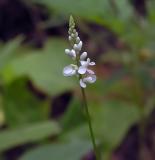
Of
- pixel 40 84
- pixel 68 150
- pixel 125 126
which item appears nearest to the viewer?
pixel 68 150

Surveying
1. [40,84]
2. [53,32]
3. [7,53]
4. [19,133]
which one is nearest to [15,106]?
[40,84]

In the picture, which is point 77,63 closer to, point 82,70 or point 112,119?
point 82,70

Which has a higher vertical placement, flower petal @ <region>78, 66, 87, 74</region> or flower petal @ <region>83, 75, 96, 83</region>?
flower petal @ <region>78, 66, 87, 74</region>

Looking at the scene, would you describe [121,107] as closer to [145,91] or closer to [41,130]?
[145,91]

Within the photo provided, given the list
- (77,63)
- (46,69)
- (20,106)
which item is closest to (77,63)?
(77,63)

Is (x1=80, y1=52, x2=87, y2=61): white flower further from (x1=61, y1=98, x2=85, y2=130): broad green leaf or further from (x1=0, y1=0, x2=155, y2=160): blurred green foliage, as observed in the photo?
(x1=61, y1=98, x2=85, y2=130): broad green leaf

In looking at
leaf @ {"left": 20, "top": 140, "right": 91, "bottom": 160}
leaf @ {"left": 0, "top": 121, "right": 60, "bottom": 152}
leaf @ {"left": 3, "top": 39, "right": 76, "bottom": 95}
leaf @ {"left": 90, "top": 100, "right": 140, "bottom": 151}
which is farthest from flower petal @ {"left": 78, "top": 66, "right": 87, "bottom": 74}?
leaf @ {"left": 3, "top": 39, "right": 76, "bottom": 95}
